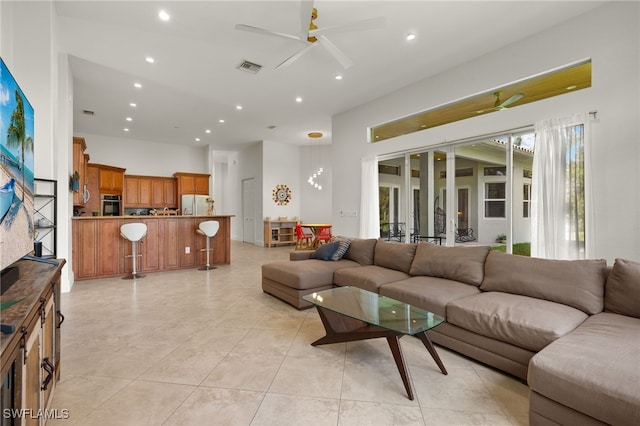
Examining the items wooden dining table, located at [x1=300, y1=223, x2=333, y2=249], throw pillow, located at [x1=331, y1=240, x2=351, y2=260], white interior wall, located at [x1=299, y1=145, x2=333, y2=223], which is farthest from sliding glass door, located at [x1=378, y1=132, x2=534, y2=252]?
white interior wall, located at [x1=299, y1=145, x2=333, y2=223]

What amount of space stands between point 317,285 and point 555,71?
3752 mm

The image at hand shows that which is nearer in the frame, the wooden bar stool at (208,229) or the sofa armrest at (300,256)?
the sofa armrest at (300,256)

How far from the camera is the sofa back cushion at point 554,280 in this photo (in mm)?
2279

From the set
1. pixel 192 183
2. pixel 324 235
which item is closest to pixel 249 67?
pixel 324 235

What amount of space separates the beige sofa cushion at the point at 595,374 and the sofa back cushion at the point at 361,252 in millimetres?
2459

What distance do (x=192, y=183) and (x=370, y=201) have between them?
20.1ft

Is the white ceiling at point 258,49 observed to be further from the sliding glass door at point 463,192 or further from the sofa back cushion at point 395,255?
the sofa back cushion at point 395,255

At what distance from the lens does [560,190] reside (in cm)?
325

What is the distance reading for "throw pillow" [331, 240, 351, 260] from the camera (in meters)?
4.23

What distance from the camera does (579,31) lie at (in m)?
3.16

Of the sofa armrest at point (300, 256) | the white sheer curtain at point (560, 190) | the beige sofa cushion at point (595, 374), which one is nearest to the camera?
the beige sofa cushion at point (595, 374)

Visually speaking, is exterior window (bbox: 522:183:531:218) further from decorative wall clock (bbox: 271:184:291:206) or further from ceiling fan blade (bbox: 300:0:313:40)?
decorative wall clock (bbox: 271:184:291:206)

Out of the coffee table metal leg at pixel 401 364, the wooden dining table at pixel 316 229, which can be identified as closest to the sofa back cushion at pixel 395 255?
the coffee table metal leg at pixel 401 364

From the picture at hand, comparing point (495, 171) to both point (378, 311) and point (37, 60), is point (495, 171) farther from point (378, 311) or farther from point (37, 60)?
point (37, 60)
